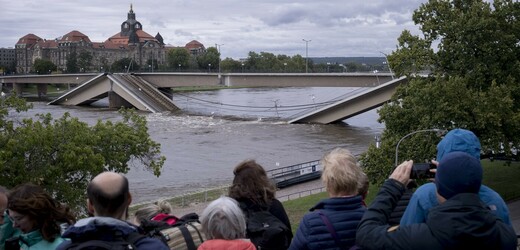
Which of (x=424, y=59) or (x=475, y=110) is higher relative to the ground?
(x=424, y=59)

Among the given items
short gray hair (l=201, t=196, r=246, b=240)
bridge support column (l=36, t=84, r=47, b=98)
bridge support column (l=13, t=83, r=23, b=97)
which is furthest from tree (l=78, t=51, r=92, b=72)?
short gray hair (l=201, t=196, r=246, b=240)

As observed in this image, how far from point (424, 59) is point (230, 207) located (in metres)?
21.1

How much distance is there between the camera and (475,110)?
71.4 ft

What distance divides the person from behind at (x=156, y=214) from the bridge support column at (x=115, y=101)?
72375 mm

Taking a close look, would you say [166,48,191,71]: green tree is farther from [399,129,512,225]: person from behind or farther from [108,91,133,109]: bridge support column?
[399,129,512,225]: person from behind

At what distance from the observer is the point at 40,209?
4520mm

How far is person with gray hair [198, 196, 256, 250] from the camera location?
14.2ft

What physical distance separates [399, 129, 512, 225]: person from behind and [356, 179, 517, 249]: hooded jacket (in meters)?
0.32

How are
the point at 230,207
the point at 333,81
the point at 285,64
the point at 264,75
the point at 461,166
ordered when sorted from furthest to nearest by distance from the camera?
the point at 285,64 → the point at 264,75 → the point at 333,81 → the point at 230,207 → the point at 461,166

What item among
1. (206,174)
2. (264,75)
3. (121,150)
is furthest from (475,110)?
(264,75)

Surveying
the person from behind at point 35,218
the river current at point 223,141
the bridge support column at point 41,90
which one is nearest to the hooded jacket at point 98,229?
the person from behind at point 35,218

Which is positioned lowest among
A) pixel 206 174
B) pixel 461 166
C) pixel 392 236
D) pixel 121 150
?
pixel 206 174

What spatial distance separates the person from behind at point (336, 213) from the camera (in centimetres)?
432

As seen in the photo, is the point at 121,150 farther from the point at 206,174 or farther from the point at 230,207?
the point at 230,207
